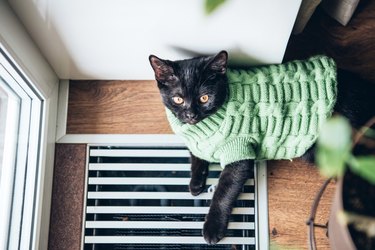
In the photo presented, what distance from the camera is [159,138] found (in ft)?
4.63

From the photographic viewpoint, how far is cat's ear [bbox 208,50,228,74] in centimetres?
115

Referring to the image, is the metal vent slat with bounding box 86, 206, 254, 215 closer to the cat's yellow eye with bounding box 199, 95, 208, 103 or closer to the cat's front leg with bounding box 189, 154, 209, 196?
the cat's front leg with bounding box 189, 154, 209, 196

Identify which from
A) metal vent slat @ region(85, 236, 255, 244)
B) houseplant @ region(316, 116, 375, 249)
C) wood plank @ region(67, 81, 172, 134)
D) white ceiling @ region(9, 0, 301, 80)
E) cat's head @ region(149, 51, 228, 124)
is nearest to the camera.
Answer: houseplant @ region(316, 116, 375, 249)

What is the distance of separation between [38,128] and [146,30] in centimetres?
47

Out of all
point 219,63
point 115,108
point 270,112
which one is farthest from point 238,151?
Result: point 115,108

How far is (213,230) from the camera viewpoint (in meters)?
1.27

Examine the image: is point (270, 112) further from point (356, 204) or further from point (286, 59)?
point (356, 204)

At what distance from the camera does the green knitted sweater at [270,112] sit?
120 centimetres

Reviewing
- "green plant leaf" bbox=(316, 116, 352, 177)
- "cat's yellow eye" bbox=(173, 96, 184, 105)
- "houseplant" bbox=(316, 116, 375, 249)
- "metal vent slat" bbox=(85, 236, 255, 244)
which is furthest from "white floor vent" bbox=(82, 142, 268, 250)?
"green plant leaf" bbox=(316, 116, 352, 177)

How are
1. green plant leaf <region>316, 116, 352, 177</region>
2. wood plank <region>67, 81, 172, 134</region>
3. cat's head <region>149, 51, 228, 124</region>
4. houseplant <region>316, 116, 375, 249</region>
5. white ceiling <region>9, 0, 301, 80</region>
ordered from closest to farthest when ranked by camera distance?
green plant leaf <region>316, 116, 352, 177</region>, houseplant <region>316, 116, 375, 249</region>, white ceiling <region>9, 0, 301, 80</region>, cat's head <region>149, 51, 228, 124</region>, wood plank <region>67, 81, 172, 134</region>

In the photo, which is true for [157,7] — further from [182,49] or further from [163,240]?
[163,240]

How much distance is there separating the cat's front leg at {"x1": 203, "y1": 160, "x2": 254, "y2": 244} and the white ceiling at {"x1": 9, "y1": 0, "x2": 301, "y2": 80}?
1.13 ft

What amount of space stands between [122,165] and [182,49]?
1.38ft

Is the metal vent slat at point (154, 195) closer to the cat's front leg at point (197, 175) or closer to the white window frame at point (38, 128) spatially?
the cat's front leg at point (197, 175)
